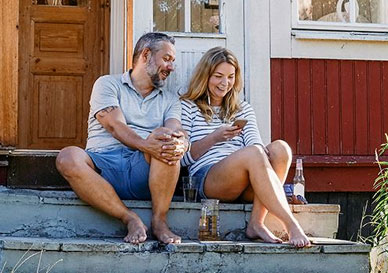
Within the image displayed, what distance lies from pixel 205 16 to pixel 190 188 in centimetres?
152

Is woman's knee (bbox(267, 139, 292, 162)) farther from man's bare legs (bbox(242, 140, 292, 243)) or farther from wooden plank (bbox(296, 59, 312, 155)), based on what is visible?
wooden plank (bbox(296, 59, 312, 155))

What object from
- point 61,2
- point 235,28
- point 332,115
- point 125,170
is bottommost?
point 125,170

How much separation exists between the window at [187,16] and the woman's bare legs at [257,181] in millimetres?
1414

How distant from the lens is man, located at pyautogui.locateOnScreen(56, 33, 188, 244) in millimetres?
4172

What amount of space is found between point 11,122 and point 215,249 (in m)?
2.16

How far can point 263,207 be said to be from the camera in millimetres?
4371

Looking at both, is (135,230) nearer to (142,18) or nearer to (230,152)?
(230,152)

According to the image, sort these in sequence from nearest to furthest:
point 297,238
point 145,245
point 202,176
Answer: point 145,245, point 297,238, point 202,176

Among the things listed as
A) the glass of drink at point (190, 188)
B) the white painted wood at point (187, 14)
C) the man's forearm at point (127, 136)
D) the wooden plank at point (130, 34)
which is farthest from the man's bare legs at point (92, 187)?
the white painted wood at point (187, 14)

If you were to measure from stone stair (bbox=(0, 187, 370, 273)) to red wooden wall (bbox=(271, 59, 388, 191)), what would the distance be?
3.80 feet

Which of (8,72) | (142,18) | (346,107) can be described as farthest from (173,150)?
(346,107)

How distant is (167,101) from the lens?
15.9 ft

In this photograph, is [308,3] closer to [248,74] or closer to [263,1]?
[263,1]

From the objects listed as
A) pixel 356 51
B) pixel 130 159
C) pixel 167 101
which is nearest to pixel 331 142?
pixel 356 51
